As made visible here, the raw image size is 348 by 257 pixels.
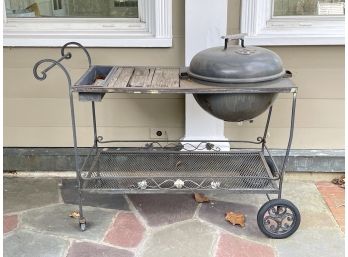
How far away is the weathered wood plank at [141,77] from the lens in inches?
101

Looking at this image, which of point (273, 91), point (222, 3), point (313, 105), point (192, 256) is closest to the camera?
point (273, 91)

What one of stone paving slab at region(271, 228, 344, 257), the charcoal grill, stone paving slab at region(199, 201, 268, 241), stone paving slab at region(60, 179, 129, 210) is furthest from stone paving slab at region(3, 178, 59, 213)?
stone paving slab at region(271, 228, 344, 257)

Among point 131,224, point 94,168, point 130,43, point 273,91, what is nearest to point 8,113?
point 94,168

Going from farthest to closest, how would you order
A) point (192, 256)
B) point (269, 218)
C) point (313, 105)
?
point (313, 105) < point (269, 218) < point (192, 256)

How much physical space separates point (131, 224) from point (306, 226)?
117cm

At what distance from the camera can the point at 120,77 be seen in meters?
2.75

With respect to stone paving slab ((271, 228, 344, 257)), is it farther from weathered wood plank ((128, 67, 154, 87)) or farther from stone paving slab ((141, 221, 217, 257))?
weathered wood plank ((128, 67, 154, 87))

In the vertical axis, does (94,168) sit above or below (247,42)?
below

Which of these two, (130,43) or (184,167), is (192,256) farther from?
(130,43)

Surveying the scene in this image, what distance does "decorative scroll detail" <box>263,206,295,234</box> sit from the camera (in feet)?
9.06

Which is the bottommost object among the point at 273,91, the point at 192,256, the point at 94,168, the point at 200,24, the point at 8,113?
the point at 192,256

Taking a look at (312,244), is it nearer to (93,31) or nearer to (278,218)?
(278,218)

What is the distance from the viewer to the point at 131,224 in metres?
2.93

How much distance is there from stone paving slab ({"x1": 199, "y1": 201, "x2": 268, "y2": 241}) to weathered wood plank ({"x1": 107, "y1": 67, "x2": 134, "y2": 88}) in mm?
1084
